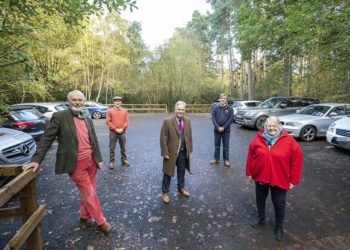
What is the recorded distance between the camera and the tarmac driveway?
2.77m

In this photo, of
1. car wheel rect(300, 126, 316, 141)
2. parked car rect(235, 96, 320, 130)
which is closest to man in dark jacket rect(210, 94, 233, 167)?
car wheel rect(300, 126, 316, 141)

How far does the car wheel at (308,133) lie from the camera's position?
8.45 meters

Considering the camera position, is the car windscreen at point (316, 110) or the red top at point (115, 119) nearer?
the red top at point (115, 119)

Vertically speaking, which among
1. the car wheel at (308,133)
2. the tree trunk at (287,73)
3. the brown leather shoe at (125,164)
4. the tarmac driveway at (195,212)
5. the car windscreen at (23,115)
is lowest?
the tarmac driveway at (195,212)

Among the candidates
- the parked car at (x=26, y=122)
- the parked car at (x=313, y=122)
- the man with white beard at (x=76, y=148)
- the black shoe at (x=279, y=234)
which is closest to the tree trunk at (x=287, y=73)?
the parked car at (x=313, y=122)

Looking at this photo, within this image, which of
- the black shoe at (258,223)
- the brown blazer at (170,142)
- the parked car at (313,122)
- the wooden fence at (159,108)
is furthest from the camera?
the wooden fence at (159,108)

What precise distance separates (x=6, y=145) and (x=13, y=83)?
1.49 meters

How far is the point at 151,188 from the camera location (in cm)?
435

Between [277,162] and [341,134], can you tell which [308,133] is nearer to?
[341,134]

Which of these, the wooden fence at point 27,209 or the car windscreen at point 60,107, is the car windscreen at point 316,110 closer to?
the wooden fence at point 27,209

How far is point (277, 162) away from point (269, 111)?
9.32m

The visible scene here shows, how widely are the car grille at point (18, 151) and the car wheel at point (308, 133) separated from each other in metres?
8.84

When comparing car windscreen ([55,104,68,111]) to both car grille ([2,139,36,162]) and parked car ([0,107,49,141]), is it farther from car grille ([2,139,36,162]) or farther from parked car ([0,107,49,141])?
car grille ([2,139,36,162])

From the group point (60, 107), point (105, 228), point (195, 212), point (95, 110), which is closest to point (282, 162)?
point (195, 212)
